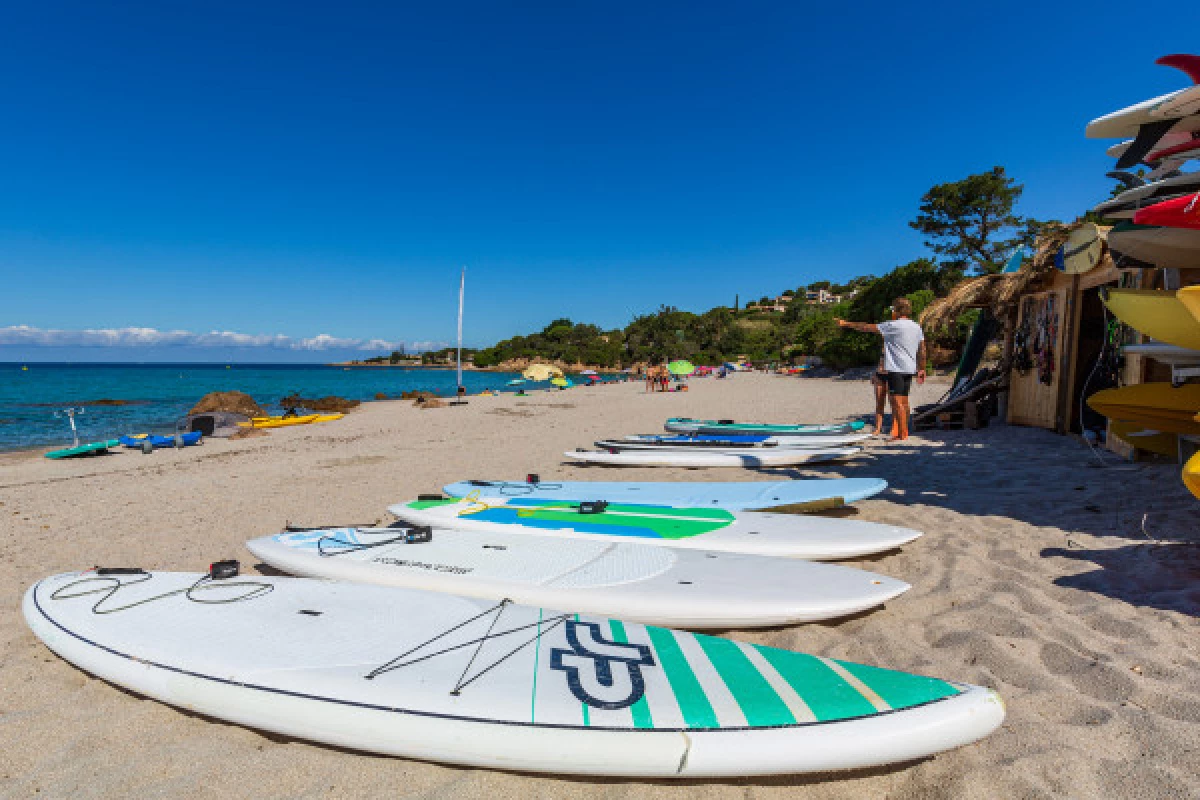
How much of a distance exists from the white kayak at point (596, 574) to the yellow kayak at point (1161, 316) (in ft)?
7.10

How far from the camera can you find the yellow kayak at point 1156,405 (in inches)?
137

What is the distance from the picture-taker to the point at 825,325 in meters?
36.8

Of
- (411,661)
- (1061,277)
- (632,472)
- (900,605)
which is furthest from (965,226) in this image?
(411,661)

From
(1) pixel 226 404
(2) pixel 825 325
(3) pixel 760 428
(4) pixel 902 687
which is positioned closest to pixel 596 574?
(4) pixel 902 687

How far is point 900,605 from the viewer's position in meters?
2.69

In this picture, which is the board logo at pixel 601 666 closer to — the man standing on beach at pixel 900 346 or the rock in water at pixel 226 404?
the man standing on beach at pixel 900 346

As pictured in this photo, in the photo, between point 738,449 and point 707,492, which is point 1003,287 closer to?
point 738,449

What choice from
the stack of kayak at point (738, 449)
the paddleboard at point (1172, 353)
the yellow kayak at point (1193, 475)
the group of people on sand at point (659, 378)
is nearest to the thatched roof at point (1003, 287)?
the stack of kayak at point (738, 449)

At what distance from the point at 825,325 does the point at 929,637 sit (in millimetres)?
37489

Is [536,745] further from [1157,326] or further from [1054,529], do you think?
[1157,326]

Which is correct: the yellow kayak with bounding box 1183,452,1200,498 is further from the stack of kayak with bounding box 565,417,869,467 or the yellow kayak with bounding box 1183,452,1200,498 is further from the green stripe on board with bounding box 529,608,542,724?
the stack of kayak with bounding box 565,417,869,467

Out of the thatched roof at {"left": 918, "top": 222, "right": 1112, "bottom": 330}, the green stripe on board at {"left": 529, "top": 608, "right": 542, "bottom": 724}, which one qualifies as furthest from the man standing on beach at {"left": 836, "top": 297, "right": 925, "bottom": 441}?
the green stripe on board at {"left": 529, "top": 608, "right": 542, "bottom": 724}

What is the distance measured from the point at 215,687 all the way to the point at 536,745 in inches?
47.2

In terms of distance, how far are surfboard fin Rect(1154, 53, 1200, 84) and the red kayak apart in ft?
2.96
